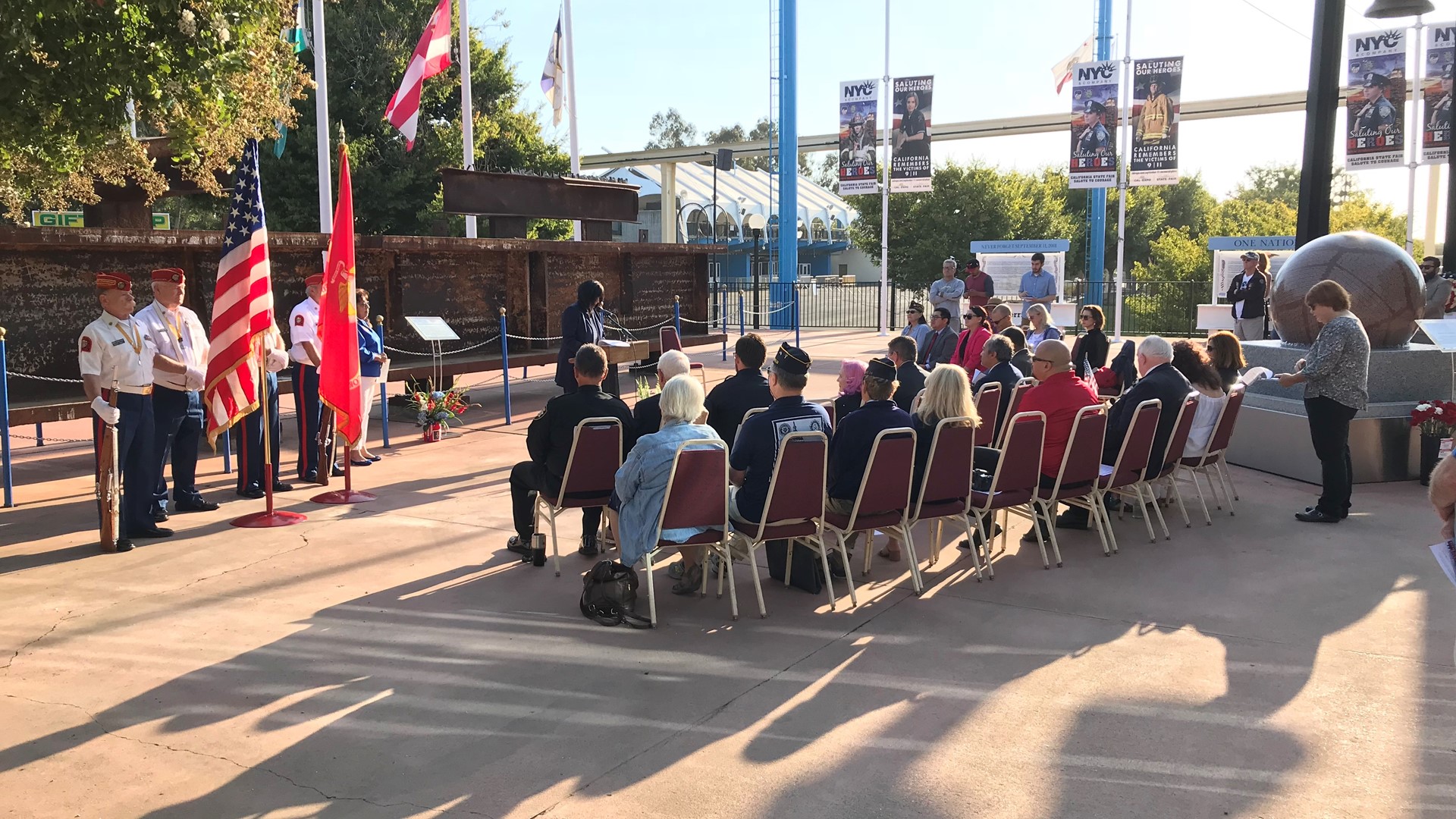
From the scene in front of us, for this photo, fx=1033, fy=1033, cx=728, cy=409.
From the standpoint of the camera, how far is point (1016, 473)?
21.1 ft

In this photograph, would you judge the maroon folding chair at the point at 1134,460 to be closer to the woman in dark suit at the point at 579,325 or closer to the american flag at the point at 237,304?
the woman in dark suit at the point at 579,325

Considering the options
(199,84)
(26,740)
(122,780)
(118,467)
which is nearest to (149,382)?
(118,467)

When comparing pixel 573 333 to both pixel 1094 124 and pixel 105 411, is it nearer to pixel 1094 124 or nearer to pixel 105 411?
pixel 105 411

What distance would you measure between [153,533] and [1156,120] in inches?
773

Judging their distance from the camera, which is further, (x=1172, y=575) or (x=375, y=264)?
(x=375, y=264)

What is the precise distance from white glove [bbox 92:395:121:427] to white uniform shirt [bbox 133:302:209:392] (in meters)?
0.66

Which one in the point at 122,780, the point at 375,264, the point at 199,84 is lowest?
the point at 122,780

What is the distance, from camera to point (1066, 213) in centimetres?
4634

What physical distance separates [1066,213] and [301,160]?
32749 mm

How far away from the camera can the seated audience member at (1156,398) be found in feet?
23.9

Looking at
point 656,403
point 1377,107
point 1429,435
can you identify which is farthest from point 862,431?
point 1377,107

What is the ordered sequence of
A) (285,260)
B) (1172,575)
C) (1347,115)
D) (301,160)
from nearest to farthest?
(1172,575)
(285,260)
(1347,115)
(301,160)

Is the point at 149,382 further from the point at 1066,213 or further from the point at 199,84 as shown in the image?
the point at 1066,213

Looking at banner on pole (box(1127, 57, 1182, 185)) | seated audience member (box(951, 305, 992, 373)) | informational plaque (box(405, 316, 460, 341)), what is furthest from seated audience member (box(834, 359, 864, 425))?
banner on pole (box(1127, 57, 1182, 185))
